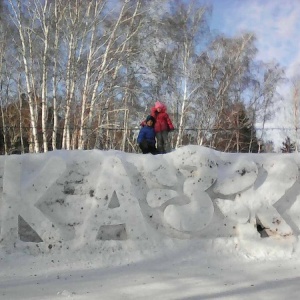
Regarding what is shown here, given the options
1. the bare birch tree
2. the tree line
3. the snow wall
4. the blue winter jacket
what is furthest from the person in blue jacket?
the bare birch tree

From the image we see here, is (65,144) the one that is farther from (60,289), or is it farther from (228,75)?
(60,289)

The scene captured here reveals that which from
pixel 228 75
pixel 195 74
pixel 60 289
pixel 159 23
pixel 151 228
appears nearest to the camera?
pixel 60 289

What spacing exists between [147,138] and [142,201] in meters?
3.10

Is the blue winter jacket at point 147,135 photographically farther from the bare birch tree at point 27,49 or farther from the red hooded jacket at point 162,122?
the bare birch tree at point 27,49

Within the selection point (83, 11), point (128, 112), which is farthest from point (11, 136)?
point (83, 11)

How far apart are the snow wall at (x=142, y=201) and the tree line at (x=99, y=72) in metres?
9.19

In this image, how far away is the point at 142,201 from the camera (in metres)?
5.11

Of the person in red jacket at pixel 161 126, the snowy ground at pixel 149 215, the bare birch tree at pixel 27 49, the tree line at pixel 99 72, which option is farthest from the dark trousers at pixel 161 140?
the bare birch tree at pixel 27 49

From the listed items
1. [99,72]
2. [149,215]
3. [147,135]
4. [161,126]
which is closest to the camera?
[149,215]

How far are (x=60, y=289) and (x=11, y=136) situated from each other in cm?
2042

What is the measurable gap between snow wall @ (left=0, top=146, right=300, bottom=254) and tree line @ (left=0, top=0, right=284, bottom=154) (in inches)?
362

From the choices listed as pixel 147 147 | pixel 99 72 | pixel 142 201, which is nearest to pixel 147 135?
pixel 147 147

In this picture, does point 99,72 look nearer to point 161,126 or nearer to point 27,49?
point 27,49

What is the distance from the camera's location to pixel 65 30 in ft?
58.1
